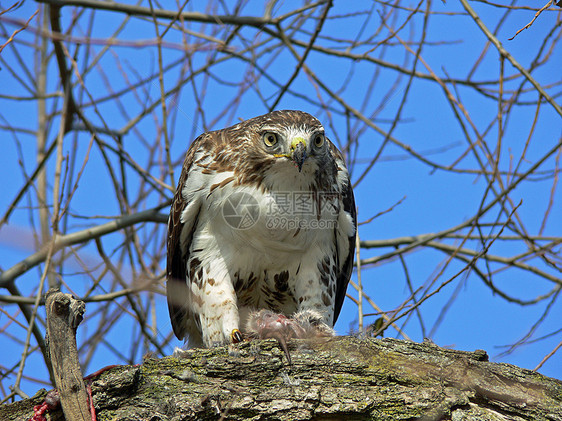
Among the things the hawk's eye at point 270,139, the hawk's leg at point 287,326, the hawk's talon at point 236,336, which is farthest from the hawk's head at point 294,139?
the hawk's talon at point 236,336

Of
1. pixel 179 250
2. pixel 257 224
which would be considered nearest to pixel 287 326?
pixel 257 224

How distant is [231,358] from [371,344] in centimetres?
85

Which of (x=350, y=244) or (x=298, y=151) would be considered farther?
(x=350, y=244)

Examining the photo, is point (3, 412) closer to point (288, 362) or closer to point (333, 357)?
point (288, 362)

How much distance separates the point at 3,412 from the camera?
3.52 metres

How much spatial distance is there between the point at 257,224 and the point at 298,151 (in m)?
0.64

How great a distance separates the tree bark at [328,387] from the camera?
137 inches

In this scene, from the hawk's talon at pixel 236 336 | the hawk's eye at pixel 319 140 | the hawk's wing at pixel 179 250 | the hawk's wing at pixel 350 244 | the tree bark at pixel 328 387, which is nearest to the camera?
the tree bark at pixel 328 387

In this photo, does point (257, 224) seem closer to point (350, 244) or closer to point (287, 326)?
point (287, 326)

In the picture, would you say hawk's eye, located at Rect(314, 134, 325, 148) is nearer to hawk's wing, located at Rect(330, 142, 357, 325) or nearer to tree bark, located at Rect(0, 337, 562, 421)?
hawk's wing, located at Rect(330, 142, 357, 325)

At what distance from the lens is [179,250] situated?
5.33m

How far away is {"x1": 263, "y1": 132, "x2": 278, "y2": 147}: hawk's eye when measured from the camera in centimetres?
487

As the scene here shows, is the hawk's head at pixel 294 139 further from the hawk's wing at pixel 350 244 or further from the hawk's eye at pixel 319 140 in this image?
the hawk's wing at pixel 350 244

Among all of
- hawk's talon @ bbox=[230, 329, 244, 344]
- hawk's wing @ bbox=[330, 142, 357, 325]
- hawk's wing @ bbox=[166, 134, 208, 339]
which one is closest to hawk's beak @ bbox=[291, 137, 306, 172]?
hawk's wing @ bbox=[330, 142, 357, 325]
